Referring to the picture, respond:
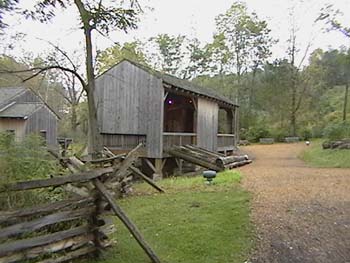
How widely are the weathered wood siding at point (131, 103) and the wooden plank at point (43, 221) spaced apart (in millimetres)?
13240

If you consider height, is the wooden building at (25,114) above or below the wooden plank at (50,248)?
above

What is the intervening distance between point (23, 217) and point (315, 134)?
1562 inches

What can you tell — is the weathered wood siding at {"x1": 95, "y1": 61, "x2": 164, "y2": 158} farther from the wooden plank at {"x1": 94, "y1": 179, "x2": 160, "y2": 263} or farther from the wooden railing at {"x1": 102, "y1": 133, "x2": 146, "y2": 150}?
the wooden plank at {"x1": 94, "y1": 179, "x2": 160, "y2": 263}

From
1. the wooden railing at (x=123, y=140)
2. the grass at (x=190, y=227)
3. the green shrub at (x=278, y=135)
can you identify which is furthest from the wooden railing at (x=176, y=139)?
the green shrub at (x=278, y=135)

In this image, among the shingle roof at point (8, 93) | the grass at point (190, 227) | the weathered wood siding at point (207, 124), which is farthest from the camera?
the shingle roof at point (8, 93)

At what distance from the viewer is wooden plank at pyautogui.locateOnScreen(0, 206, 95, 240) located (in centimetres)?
452

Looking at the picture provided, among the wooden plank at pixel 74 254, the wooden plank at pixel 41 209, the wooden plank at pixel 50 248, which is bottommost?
the wooden plank at pixel 74 254

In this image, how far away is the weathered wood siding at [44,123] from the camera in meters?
32.8

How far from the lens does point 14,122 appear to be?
1247 inches

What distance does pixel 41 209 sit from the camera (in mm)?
4871

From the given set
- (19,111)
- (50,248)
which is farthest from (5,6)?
(19,111)

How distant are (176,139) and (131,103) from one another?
304 centimetres

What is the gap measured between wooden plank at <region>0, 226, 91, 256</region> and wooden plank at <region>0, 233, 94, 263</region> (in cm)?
6

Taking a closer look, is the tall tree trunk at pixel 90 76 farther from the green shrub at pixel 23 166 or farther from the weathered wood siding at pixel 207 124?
the weathered wood siding at pixel 207 124
